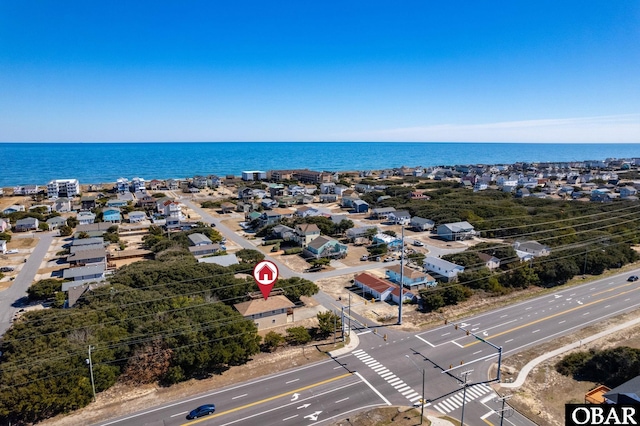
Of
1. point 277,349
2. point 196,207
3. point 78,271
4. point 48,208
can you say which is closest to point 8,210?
point 48,208

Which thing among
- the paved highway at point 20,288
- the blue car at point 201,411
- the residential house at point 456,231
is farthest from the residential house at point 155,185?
the blue car at point 201,411

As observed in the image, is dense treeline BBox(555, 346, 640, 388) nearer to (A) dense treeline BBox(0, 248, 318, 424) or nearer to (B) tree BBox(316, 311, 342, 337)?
(B) tree BBox(316, 311, 342, 337)

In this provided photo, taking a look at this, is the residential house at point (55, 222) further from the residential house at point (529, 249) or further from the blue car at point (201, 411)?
the residential house at point (529, 249)

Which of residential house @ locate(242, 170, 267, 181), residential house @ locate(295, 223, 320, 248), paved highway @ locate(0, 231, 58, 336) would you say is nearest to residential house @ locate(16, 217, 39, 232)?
paved highway @ locate(0, 231, 58, 336)

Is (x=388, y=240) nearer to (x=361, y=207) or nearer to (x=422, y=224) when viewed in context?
(x=422, y=224)

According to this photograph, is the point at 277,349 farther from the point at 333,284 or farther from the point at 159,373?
the point at 333,284

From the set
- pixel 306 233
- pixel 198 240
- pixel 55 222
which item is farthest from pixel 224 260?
pixel 55 222
